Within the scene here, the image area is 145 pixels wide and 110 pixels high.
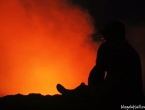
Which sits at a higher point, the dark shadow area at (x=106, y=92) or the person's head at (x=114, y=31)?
the person's head at (x=114, y=31)

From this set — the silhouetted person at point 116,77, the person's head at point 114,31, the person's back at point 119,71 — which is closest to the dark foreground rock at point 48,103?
the silhouetted person at point 116,77

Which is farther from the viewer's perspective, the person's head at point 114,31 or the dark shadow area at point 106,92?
the person's head at point 114,31

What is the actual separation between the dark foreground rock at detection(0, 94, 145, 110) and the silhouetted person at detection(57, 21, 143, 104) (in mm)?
102

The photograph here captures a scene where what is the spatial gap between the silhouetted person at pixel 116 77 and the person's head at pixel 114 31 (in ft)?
0.53

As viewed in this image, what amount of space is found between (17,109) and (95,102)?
99 cm

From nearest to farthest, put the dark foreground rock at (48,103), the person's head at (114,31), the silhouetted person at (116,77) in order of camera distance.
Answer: the dark foreground rock at (48,103)
the silhouetted person at (116,77)
the person's head at (114,31)

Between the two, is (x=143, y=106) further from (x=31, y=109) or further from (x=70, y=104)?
(x=31, y=109)

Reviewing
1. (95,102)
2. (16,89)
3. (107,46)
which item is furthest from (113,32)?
(16,89)

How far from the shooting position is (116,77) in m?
3.45

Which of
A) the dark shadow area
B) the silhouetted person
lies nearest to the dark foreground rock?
the dark shadow area

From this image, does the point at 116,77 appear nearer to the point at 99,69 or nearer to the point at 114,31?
the point at 99,69

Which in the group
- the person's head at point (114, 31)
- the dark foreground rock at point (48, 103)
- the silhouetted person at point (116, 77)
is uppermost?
the person's head at point (114, 31)

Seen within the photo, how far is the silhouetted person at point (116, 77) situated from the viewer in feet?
11.1

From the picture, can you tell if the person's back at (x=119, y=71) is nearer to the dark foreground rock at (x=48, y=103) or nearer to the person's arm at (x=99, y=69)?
the person's arm at (x=99, y=69)
